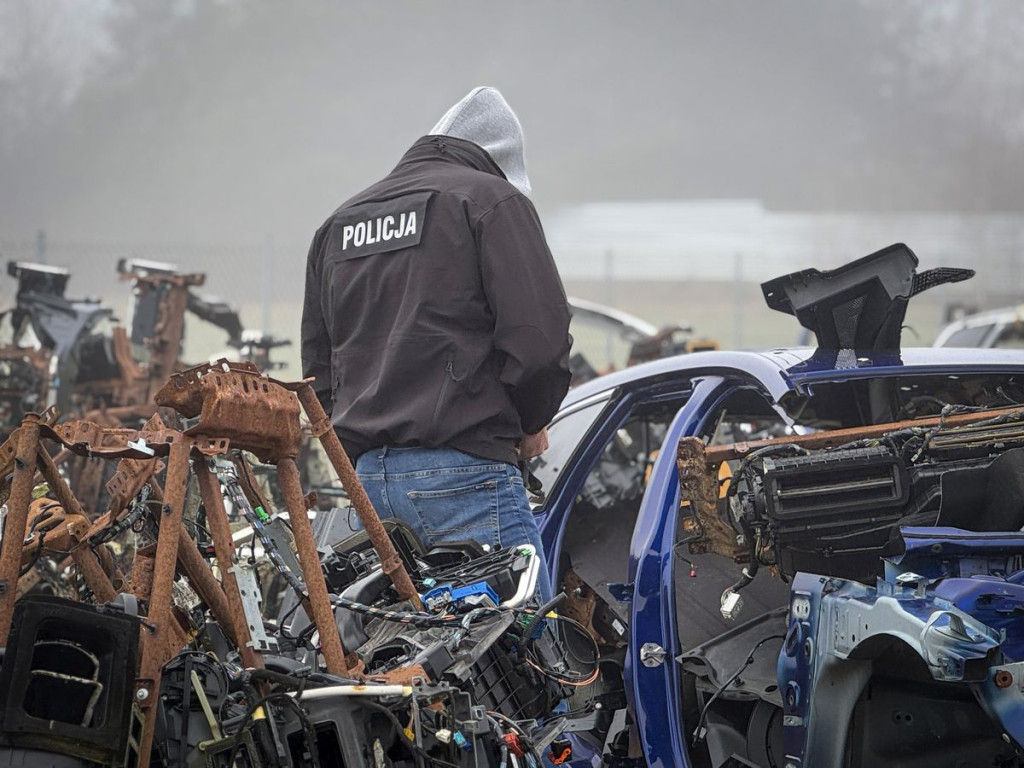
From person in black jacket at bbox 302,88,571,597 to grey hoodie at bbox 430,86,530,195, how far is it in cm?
35

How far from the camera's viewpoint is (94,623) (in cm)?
256

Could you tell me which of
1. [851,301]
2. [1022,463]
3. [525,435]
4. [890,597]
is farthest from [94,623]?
[851,301]

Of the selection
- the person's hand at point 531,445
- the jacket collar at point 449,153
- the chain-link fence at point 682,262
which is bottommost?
the person's hand at point 531,445

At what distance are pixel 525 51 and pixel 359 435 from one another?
62.5 meters

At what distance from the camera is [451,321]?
378cm

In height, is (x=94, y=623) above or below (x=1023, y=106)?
below

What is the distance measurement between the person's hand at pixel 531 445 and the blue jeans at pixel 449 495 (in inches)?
6.5

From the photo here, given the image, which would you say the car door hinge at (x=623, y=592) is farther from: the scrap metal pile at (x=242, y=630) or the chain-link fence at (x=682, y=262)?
the chain-link fence at (x=682, y=262)

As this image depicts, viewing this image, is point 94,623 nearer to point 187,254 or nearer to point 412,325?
point 412,325

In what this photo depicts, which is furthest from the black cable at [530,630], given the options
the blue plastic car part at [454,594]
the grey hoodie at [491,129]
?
the grey hoodie at [491,129]

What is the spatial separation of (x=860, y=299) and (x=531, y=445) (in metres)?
1.35

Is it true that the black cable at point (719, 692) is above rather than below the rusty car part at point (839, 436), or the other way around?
below

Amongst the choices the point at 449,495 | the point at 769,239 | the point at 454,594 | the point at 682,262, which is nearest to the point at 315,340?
the point at 449,495

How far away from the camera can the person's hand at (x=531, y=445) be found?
397cm
